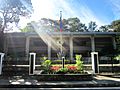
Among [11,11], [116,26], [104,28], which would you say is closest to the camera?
[11,11]

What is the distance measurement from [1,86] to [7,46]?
21.9 m

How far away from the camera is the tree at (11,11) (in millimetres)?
25641

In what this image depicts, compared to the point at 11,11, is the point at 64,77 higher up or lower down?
lower down

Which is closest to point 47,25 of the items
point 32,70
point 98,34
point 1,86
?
point 98,34

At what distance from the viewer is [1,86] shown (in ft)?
29.2

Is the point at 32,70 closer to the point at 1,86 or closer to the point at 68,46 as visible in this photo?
the point at 1,86

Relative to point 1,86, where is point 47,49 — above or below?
above

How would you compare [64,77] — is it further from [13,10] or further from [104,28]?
[104,28]

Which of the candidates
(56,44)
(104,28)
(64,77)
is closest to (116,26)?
(104,28)

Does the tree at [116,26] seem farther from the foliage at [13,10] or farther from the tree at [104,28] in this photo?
the foliage at [13,10]

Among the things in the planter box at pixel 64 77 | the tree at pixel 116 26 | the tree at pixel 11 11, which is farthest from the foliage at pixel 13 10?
the tree at pixel 116 26

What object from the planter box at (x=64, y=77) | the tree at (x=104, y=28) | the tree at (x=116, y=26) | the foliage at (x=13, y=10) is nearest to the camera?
the planter box at (x=64, y=77)

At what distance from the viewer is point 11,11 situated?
87.8 ft

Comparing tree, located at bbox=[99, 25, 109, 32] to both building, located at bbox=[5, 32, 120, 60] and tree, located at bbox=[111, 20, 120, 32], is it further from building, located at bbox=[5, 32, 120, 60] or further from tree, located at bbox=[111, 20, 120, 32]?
building, located at bbox=[5, 32, 120, 60]
